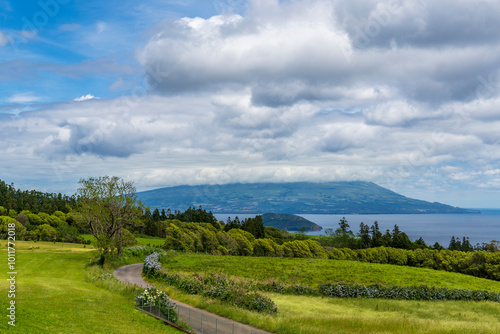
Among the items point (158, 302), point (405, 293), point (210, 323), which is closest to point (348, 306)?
point (405, 293)

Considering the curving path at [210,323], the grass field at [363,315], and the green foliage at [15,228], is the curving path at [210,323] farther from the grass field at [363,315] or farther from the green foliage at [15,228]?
the green foliage at [15,228]

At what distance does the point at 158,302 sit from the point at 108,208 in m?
40.6

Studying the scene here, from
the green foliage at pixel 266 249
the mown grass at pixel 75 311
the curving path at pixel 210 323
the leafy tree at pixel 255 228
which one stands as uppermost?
the leafy tree at pixel 255 228

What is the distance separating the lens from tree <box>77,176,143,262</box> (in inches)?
2549

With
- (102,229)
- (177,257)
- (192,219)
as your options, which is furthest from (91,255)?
(192,219)

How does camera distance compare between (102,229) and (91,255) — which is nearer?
(102,229)

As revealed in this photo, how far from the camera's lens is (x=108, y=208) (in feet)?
221

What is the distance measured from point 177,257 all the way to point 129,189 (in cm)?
1473

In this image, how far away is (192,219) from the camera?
528 feet

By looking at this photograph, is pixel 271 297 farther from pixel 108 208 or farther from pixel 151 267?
pixel 108 208

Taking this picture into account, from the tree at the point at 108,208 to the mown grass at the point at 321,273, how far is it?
33.4 feet

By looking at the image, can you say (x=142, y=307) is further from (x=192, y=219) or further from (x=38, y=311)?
(x=192, y=219)

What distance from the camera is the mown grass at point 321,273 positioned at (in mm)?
52475

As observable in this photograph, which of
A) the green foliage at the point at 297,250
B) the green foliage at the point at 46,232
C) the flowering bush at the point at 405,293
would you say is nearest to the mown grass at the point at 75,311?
the flowering bush at the point at 405,293
